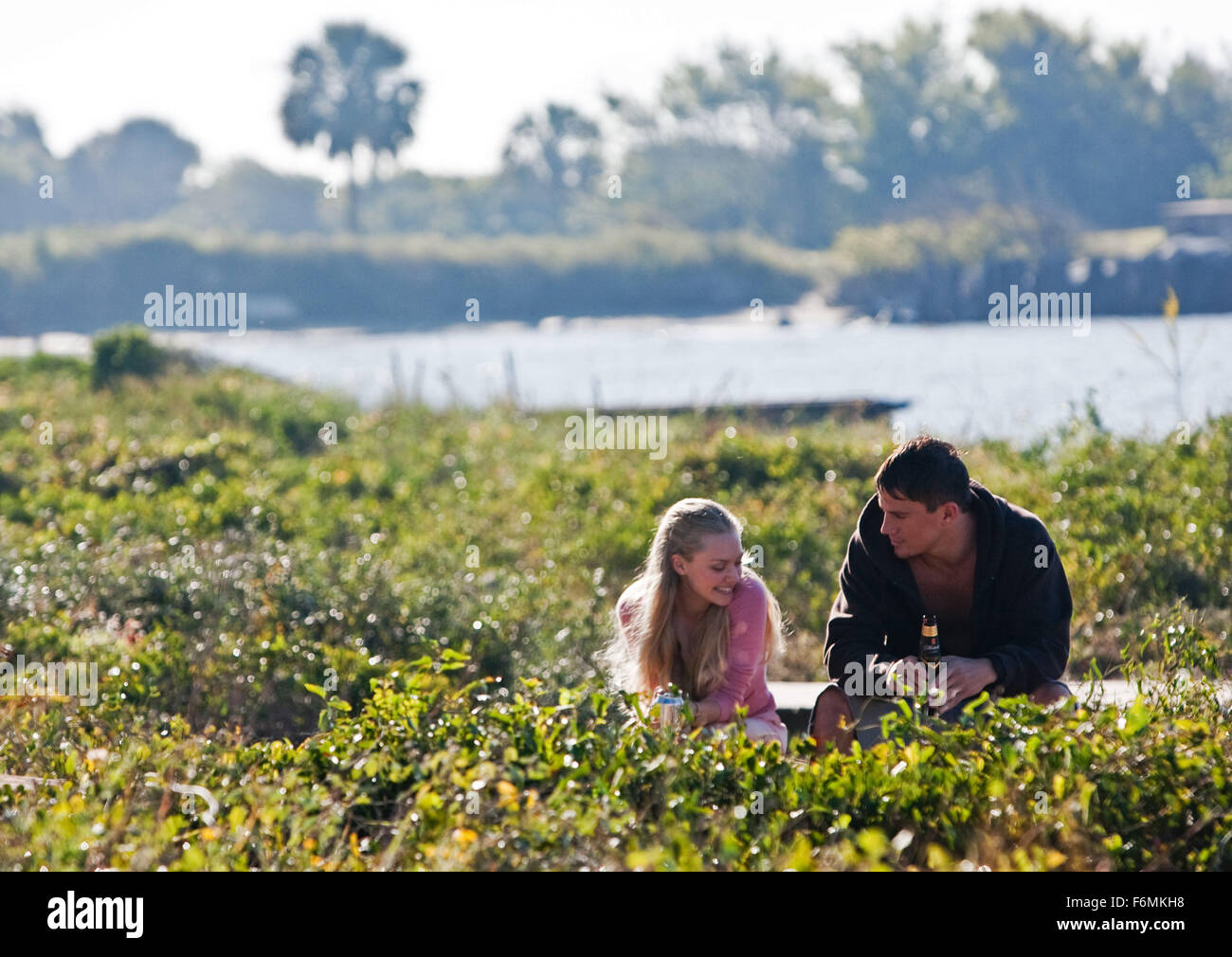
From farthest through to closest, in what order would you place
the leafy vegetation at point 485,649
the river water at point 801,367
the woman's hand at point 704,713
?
the river water at point 801,367 → the woman's hand at point 704,713 → the leafy vegetation at point 485,649

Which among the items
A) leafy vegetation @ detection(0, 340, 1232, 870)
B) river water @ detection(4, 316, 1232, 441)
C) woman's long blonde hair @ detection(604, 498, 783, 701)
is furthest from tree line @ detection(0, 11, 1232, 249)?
woman's long blonde hair @ detection(604, 498, 783, 701)

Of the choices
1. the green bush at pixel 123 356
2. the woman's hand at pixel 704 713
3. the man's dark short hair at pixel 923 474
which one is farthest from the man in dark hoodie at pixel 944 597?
the green bush at pixel 123 356

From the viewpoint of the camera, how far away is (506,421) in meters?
16.4

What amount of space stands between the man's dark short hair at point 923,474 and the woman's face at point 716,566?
534 millimetres

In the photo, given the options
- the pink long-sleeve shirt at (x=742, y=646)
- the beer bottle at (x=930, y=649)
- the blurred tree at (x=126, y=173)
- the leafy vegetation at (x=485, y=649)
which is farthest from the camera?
the blurred tree at (x=126, y=173)

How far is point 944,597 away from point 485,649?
275 centimetres

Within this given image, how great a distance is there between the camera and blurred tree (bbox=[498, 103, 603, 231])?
91500 millimetres

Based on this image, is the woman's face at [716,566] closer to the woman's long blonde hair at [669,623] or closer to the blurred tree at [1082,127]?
the woman's long blonde hair at [669,623]

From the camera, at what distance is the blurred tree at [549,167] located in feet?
300

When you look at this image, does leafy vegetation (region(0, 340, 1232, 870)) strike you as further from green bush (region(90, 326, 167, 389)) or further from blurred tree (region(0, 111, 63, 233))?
blurred tree (region(0, 111, 63, 233))

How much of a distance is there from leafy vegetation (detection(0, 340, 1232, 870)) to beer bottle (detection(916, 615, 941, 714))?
412 mm
